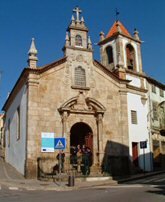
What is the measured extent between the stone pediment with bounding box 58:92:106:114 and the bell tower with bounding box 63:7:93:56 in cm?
396

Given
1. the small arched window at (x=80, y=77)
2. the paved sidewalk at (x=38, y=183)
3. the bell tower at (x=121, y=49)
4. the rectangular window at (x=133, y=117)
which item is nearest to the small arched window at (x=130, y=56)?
the bell tower at (x=121, y=49)

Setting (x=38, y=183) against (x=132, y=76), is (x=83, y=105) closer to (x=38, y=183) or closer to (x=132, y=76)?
(x=132, y=76)

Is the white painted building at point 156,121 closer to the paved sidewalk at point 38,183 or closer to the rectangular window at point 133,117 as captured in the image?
the rectangular window at point 133,117

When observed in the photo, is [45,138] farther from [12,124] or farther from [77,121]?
[12,124]

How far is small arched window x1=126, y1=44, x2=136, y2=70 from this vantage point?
3167cm

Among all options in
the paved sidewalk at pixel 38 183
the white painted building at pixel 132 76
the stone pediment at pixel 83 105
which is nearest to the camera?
the paved sidewalk at pixel 38 183

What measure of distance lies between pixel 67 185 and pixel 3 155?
15.6 metres

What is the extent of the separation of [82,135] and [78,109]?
123 inches

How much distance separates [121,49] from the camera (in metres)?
31.2

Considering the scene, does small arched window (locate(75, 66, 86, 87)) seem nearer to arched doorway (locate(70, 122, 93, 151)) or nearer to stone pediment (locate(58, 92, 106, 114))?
stone pediment (locate(58, 92, 106, 114))

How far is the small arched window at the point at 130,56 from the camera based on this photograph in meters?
31.7

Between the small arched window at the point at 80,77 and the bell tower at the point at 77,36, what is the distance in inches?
65.0

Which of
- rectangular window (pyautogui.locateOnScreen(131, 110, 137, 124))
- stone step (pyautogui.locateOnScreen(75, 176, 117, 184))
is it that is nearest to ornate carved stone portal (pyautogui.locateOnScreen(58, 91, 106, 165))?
stone step (pyautogui.locateOnScreen(75, 176, 117, 184))

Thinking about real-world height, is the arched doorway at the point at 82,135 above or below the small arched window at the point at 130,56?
below
